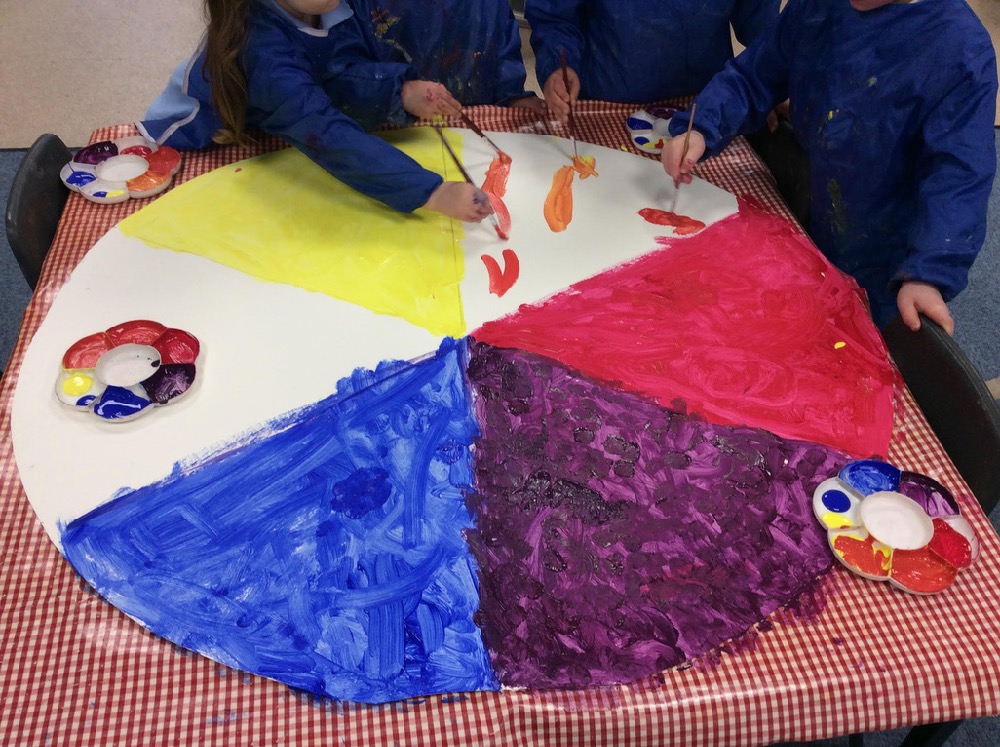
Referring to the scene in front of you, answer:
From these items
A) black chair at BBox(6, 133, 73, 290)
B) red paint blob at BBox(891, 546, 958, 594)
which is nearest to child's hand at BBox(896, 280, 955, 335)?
red paint blob at BBox(891, 546, 958, 594)

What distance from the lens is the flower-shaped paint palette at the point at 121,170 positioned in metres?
1.81

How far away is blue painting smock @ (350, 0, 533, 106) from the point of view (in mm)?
1992

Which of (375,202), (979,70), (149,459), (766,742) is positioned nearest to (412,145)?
(375,202)

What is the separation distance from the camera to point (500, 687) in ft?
3.69

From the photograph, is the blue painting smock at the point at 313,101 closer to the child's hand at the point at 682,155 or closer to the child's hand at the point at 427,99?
the child's hand at the point at 427,99

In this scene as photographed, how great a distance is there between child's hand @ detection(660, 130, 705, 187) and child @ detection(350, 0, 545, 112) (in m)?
0.44

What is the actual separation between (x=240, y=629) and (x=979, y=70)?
62.5 inches

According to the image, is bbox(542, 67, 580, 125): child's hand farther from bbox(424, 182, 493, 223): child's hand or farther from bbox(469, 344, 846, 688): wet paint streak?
bbox(469, 344, 846, 688): wet paint streak

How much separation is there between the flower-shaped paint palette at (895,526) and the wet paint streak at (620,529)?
0.03 m

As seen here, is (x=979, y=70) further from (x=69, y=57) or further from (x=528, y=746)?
(x=69, y=57)

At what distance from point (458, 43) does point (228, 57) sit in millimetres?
684

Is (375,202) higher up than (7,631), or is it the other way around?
(375,202)

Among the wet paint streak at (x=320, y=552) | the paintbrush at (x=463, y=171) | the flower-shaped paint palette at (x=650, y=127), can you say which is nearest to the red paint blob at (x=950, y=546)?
the wet paint streak at (x=320, y=552)

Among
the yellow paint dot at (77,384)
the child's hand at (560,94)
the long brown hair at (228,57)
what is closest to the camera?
the yellow paint dot at (77,384)
